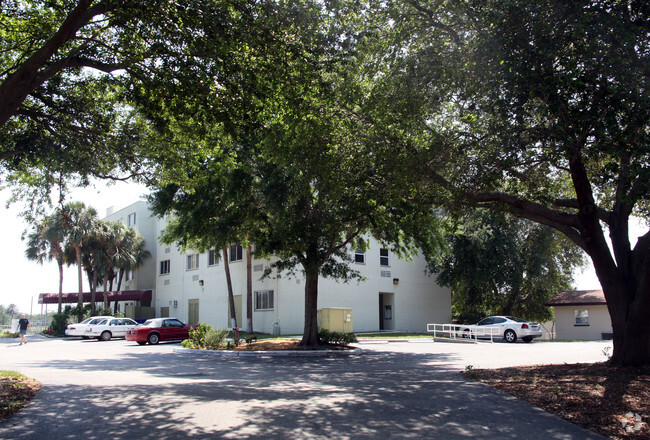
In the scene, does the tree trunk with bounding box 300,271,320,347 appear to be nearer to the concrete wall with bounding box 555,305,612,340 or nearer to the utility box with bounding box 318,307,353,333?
the utility box with bounding box 318,307,353,333

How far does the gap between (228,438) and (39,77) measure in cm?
661

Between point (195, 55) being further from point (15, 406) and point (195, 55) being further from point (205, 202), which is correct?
point (205, 202)

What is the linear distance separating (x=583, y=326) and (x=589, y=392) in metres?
28.7

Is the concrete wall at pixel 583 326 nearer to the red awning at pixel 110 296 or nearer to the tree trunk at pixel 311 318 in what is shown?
the tree trunk at pixel 311 318

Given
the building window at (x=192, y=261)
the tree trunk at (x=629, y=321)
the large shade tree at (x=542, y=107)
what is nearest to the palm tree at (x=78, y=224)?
A: the building window at (x=192, y=261)

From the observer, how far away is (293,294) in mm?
30938

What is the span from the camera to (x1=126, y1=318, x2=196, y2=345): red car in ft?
86.3

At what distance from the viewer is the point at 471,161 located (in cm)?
1180

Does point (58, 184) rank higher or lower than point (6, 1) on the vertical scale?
lower

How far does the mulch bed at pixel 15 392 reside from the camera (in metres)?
7.62

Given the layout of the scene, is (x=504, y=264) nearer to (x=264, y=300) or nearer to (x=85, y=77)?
(x=264, y=300)

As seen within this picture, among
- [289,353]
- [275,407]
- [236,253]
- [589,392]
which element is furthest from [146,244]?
[589,392]

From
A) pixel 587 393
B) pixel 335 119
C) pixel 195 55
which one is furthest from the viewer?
pixel 335 119

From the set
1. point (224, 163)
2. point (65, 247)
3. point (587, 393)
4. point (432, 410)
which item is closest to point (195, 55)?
point (224, 163)
